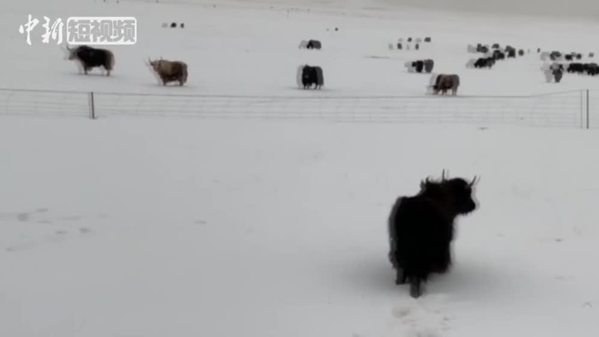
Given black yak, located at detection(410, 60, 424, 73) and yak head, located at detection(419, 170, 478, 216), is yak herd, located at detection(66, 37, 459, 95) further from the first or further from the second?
yak head, located at detection(419, 170, 478, 216)

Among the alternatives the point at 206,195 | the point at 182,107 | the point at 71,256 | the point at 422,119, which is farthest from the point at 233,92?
the point at 71,256

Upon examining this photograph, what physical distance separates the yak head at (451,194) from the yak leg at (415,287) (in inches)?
26.2

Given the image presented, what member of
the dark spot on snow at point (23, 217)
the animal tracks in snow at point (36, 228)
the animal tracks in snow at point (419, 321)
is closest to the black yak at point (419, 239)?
the animal tracks in snow at point (419, 321)

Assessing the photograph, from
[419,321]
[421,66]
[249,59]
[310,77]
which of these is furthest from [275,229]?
[421,66]

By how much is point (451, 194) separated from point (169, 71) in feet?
48.2

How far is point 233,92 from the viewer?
2042 cm

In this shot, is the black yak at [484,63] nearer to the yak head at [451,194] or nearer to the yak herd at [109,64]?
the yak herd at [109,64]

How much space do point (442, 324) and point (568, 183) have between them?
555 centimetres

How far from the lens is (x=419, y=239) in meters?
6.61

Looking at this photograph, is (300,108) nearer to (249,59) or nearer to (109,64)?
(109,64)

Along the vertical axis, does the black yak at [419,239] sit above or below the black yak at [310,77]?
below

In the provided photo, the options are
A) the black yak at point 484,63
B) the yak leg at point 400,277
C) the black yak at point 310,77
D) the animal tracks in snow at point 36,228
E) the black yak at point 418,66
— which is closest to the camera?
the yak leg at point 400,277

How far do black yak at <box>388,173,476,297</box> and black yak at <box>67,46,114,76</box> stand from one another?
16.5 m

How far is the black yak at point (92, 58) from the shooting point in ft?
71.7
